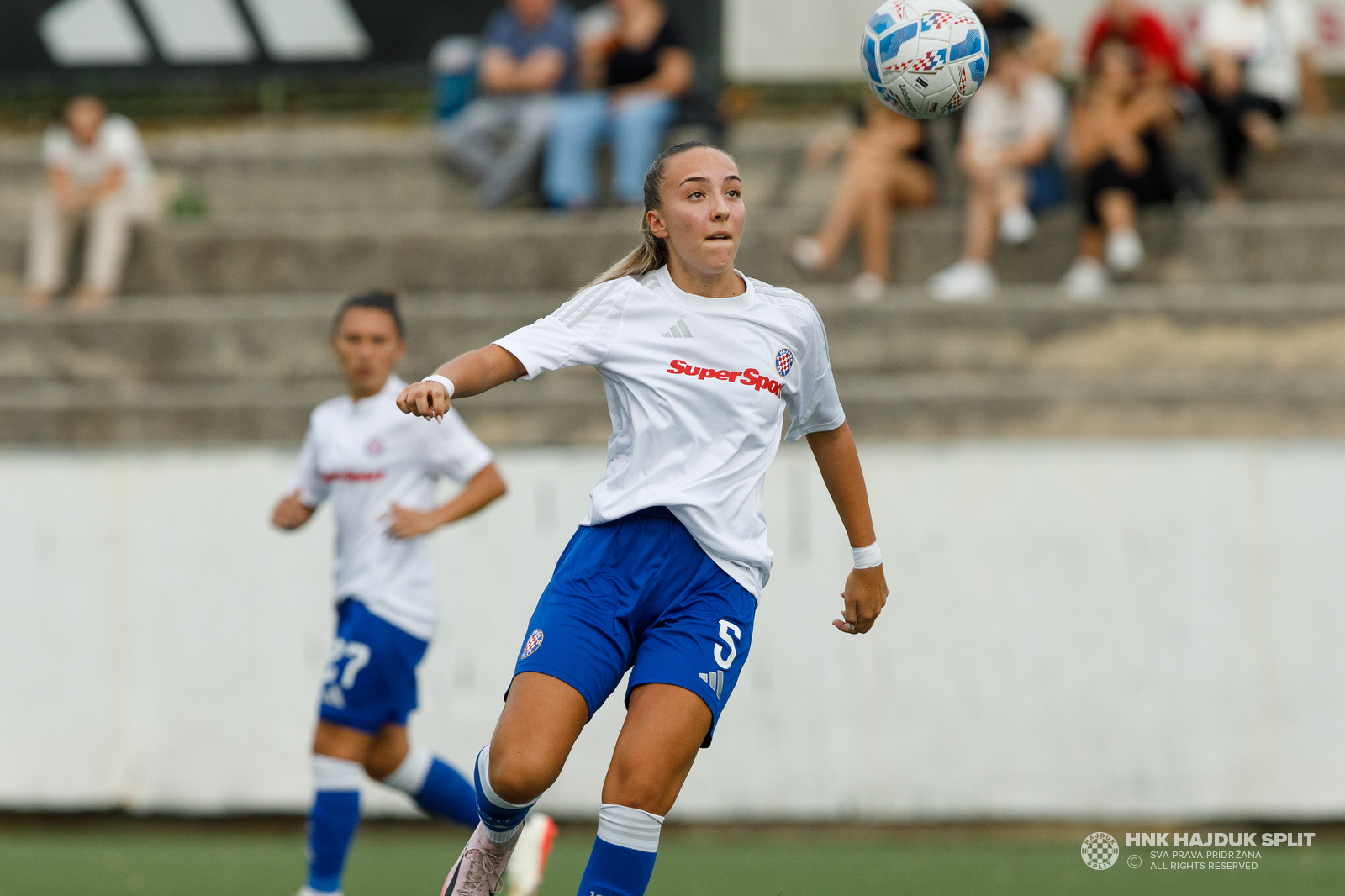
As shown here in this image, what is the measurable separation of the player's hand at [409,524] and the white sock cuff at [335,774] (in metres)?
0.86

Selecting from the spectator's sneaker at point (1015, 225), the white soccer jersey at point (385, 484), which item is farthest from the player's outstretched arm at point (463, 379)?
the spectator's sneaker at point (1015, 225)

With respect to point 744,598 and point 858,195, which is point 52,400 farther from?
point 744,598

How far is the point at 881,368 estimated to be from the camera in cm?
1011

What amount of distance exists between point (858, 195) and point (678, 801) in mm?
4693

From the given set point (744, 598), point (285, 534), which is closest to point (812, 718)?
point (285, 534)

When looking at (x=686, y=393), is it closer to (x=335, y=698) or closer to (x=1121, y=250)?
(x=335, y=698)

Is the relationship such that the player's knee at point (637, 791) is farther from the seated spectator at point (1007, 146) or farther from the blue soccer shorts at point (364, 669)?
the seated spectator at point (1007, 146)

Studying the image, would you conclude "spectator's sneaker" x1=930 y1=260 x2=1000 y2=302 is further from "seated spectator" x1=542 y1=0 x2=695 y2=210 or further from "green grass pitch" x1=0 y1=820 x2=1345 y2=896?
"green grass pitch" x1=0 y1=820 x2=1345 y2=896

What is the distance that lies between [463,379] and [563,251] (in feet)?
24.5

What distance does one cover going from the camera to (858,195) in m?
10.8

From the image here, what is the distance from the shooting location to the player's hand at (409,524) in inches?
228

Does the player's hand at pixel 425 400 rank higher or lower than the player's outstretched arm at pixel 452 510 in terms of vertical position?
higher

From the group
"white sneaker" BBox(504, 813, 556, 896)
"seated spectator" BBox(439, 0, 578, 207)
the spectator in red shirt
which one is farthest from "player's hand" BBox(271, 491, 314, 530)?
the spectator in red shirt

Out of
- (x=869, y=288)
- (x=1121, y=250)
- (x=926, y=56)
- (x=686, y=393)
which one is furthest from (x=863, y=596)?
(x=1121, y=250)
